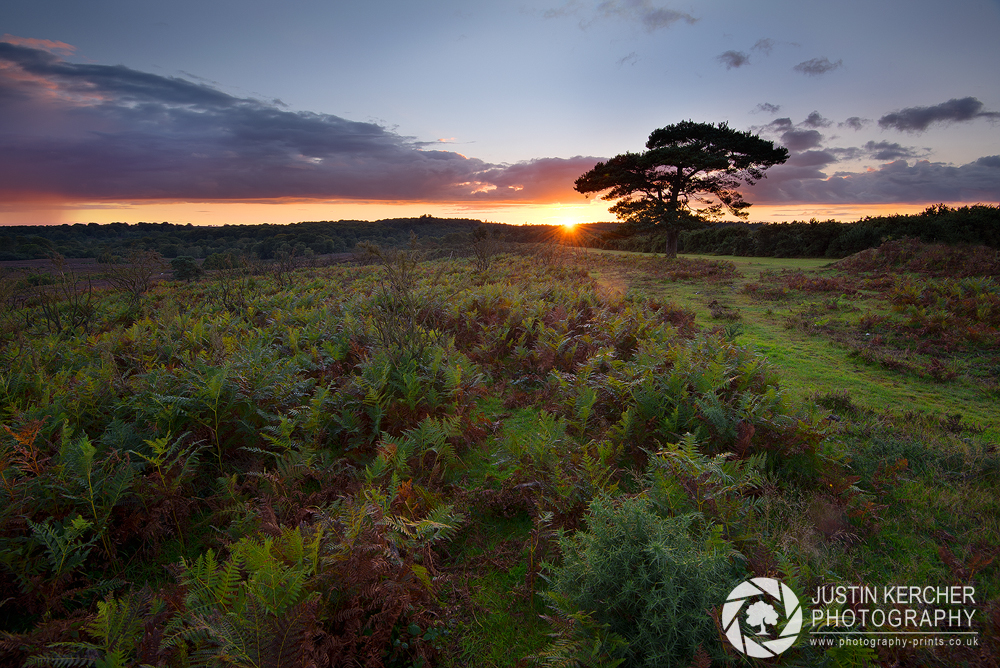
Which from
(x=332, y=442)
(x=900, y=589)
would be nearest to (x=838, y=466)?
(x=900, y=589)

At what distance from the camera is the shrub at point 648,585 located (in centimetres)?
199

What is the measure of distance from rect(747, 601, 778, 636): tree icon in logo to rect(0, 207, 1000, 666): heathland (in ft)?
0.44

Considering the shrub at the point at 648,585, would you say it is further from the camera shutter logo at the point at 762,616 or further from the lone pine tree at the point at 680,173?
the lone pine tree at the point at 680,173

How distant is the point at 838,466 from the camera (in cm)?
397

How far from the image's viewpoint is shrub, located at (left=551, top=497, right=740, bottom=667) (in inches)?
78.3

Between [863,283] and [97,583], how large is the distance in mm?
19075

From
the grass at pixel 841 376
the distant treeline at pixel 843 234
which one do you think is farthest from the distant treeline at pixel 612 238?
the grass at pixel 841 376

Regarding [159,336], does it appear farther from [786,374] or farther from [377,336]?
[786,374]

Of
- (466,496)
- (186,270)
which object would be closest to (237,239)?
(186,270)

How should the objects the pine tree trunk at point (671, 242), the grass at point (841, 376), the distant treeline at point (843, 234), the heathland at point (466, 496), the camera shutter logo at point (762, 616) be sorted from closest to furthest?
the camera shutter logo at point (762, 616), the heathland at point (466, 496), the grass at point (841, 376), the distant treeline at point (843, 234), the pine tree trunk at point (671, 242)

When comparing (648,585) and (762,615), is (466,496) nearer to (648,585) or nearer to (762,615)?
(648,585)

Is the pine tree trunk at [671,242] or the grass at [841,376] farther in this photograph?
the pine tree trunk at [671,242]

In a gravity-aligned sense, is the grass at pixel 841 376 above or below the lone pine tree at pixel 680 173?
below

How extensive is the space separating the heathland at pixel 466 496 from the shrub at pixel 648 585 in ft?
0.05
